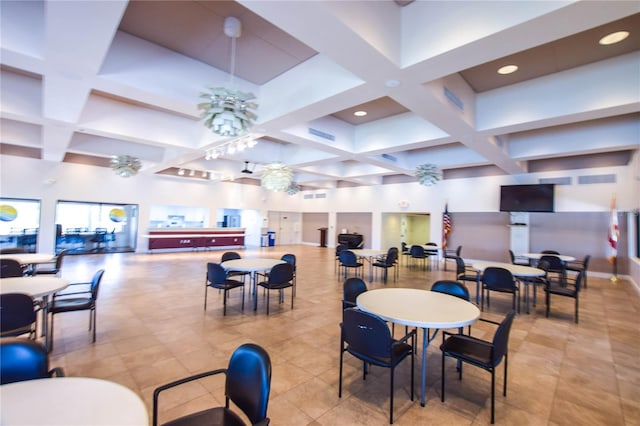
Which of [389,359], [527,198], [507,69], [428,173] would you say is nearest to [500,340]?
[389,359]

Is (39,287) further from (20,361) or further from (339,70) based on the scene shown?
(339,70)

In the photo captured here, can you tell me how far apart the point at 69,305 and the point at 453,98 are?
633cm

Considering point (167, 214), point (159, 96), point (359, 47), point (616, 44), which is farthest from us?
point (167, 214)

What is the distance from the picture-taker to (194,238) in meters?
13.2

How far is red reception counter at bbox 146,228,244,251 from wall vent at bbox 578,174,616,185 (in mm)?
14047

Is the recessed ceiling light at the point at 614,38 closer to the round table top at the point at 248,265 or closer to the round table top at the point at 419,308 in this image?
the round table top at the point at 419,308

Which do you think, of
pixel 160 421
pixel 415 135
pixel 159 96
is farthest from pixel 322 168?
pixel 160 421

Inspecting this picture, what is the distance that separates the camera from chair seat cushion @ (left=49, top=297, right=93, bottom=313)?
3426 millimetres

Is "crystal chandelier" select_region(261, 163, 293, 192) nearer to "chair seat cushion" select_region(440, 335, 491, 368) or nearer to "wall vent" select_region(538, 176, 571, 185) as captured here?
"chair seat cushion" select_region(440, 335, 491, 368)

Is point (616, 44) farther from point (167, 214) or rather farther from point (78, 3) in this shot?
point (167, 214)

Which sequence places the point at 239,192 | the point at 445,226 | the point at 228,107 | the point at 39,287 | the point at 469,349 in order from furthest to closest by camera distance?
the point at 239,192 < the point at 445,226 < the point at 228,107 < the point at 39,287 < the point at 469,349

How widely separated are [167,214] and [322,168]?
335 inches

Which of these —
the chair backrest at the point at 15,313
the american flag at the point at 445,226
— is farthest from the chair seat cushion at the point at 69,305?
the american flag at the point at 445,226

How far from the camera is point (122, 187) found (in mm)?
11547
